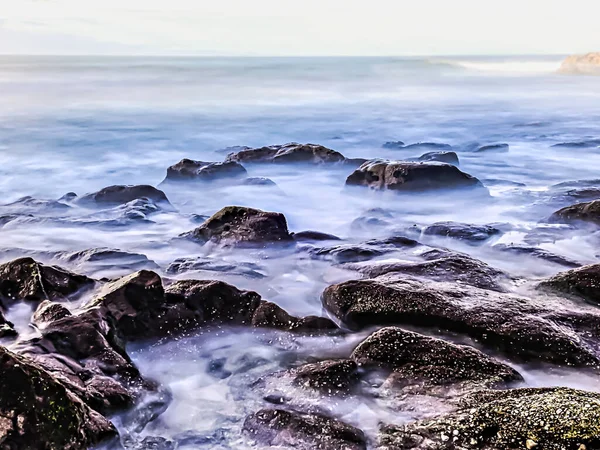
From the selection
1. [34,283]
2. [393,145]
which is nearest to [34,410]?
[34,283]

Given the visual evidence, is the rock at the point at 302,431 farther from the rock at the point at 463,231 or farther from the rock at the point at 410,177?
the rock at the point at 410,177

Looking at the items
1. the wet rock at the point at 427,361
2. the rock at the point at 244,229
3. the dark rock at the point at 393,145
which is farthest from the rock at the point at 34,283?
the dark rock at the point at 393,145

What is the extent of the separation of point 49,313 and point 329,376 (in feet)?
7.16

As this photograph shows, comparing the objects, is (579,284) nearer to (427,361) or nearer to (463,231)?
(427,361)

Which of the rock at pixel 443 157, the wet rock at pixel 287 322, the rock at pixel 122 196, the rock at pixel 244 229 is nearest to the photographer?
the wet rock at pixel 287 322

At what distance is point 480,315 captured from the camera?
4.84 meters

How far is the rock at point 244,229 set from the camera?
7547 mm

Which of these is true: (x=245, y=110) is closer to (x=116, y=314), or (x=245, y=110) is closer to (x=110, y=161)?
(x=110, y=161)

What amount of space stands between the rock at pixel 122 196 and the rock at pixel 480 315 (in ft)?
19.2

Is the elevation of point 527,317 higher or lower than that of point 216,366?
higher

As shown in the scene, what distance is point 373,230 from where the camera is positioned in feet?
29.8

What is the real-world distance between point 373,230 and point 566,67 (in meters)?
73.4

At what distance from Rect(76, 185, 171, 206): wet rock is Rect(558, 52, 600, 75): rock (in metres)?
66.3

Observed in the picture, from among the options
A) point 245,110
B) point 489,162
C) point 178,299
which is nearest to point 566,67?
point 245,110
